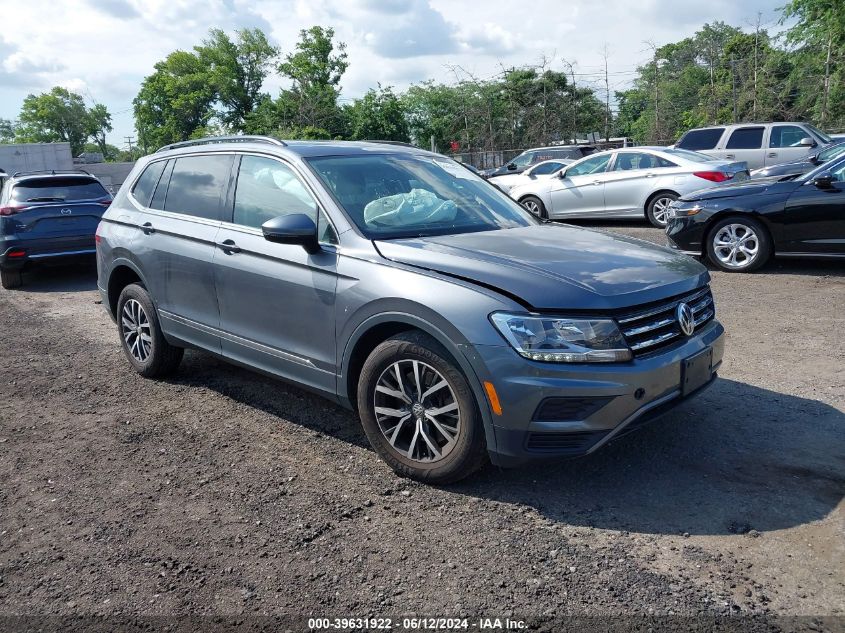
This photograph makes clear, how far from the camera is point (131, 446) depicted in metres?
4.59

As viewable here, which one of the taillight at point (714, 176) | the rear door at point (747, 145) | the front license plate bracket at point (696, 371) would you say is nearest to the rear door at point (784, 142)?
the rear door at point (747, 145)

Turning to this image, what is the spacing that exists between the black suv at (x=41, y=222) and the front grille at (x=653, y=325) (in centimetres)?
941

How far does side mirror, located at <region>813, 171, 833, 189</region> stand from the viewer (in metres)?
8.25

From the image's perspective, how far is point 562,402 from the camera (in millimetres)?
3330

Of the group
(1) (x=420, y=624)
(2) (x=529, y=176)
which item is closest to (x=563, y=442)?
(1) (x=420, y=624)

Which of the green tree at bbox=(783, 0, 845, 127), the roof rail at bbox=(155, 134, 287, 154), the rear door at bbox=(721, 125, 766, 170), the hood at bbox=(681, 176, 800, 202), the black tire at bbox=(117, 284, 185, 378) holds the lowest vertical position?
the black tire at bbox=(117, 284, 185, 378)

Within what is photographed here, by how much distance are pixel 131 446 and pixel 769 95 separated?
90.9 feet

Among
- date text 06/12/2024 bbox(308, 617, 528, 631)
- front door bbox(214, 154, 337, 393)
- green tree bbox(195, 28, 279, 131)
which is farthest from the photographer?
green tree bbox(195, 28, 279, 131)

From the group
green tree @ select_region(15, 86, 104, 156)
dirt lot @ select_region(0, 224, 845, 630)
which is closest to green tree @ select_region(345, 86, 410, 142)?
dirt lot @ select_region(0, 224, 845, 630)

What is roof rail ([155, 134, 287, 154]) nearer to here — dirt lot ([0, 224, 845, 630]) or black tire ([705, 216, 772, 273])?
dirt lot ([0, 224, 845, 630])

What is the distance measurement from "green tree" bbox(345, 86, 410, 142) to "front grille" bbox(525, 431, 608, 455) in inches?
1315

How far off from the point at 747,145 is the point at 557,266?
52.1 ft

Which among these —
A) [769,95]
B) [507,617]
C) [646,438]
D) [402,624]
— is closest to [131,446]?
[402,624]

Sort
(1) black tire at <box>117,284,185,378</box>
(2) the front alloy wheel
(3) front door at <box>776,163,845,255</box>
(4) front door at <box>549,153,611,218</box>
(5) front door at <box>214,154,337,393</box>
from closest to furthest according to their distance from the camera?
1. (2) the front alloy wheel
2. (5) front door at <box>214,154,337,393</box>
3. (1) black tire at <box>117,284,185,378</box>
4. (3) front door at <box>776,163,845,255</box>
5. (4) front door at <box>549,153,611,218</box>
